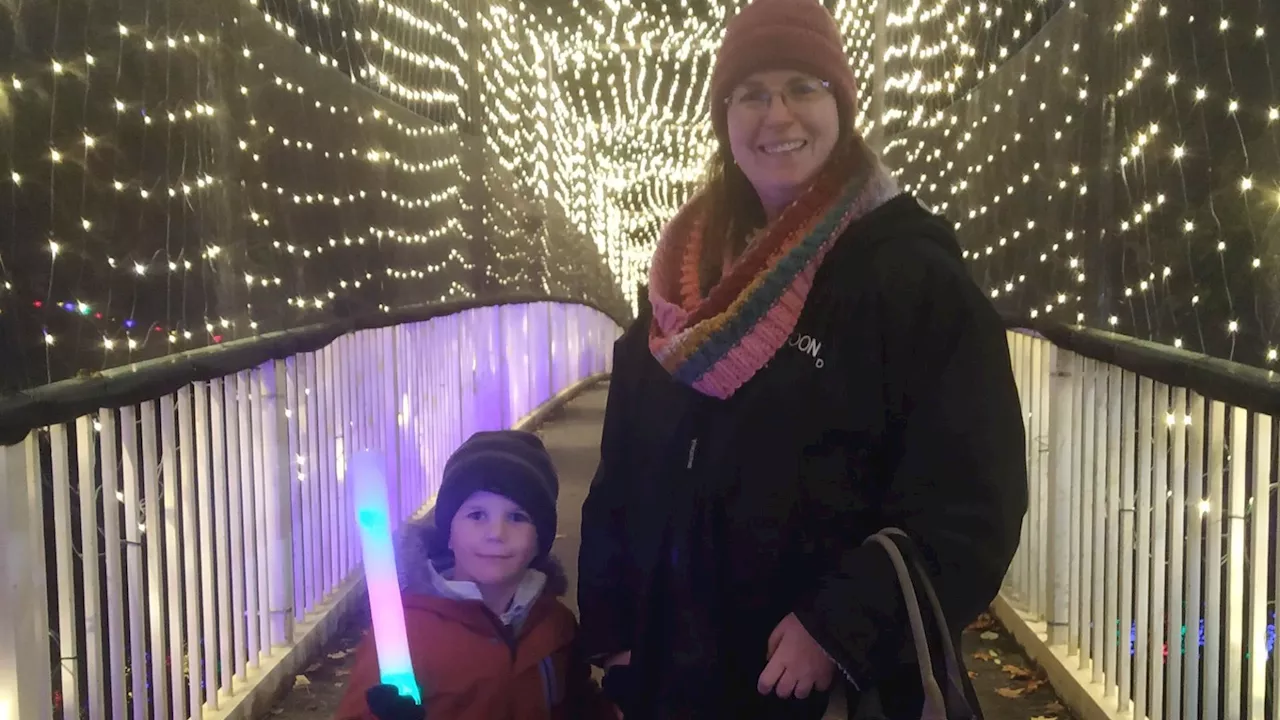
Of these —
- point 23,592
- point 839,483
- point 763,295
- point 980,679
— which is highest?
point 763,295

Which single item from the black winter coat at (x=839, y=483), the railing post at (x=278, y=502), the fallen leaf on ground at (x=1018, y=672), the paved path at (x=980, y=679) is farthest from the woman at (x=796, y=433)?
the fallen leaf on ground at (x=1018, y=672)

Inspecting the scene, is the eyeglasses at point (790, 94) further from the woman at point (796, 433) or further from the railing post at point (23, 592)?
the railing post at point (23, 592)

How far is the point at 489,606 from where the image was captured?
7.52ft

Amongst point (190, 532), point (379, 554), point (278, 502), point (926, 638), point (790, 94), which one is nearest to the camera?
point (926, 638)

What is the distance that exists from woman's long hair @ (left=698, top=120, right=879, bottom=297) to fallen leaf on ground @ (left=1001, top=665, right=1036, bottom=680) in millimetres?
2784

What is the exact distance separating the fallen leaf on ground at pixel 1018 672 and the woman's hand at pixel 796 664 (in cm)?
283

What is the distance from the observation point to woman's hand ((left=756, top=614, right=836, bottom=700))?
154 centimetres

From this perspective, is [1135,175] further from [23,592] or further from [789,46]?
[23,592]

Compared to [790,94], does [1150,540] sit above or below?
below

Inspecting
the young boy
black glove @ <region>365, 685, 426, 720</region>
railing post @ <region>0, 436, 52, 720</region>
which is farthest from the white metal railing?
railing post @ <region>0, 436, 52, 720</region>

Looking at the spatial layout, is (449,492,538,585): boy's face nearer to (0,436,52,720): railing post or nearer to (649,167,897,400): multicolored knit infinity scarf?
(649,167,897,400): multicolored knit infinity scarf

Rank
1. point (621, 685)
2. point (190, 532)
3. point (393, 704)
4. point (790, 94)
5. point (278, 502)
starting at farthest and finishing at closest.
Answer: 1. point (278, 502)
2. point (190, 532)
3. point (621, 685)
4. point (790, 94)
5. point (393, 704)

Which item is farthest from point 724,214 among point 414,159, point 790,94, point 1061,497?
point 414,159

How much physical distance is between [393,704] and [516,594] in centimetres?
64
